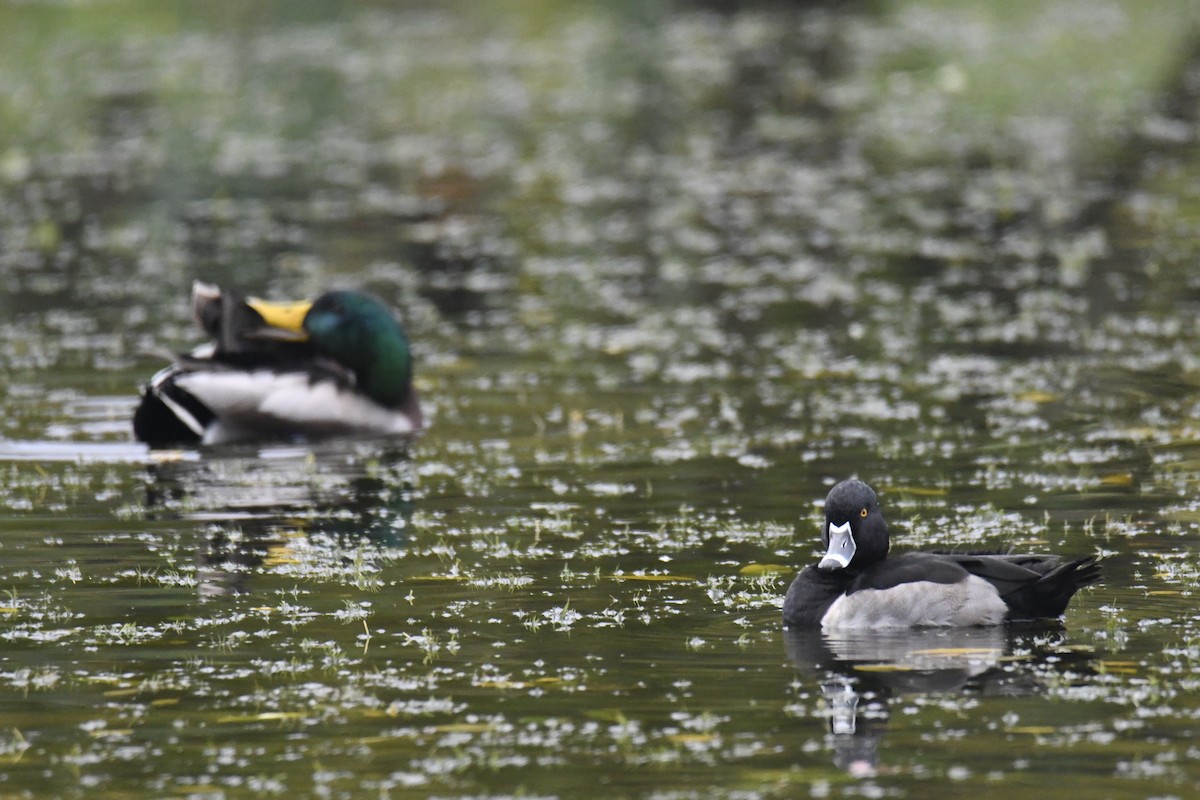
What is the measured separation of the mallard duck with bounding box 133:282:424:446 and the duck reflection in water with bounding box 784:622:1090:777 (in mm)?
6678

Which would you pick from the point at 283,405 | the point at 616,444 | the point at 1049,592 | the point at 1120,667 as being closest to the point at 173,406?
the point at 283,405

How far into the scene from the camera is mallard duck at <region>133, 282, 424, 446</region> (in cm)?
1551

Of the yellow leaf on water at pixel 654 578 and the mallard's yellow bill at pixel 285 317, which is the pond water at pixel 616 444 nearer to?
the yellow leaf on water at pixel 654 578

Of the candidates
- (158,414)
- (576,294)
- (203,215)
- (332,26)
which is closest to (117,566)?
(158,414)

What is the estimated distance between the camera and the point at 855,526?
10.1m

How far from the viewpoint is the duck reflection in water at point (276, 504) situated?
1180 cm

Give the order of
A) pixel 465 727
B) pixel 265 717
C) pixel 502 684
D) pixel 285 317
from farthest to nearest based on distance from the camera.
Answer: pixel 285 317, pixel 502 684, pixel 265 717, pixel 465 727

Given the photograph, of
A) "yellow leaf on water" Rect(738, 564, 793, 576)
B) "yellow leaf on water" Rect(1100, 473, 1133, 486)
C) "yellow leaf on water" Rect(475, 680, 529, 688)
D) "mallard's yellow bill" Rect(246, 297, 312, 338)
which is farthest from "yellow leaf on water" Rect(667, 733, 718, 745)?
"mallard's yellow bill" Rect(246, 297, 312, 338)

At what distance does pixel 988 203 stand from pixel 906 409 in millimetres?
9893

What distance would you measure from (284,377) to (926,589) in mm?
7173

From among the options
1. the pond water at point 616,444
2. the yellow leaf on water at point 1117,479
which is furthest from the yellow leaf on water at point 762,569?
the yellow leaf on water at point 1117,479

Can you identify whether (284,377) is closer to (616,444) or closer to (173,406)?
(173,406)

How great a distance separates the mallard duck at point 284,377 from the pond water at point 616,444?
0.89 feet

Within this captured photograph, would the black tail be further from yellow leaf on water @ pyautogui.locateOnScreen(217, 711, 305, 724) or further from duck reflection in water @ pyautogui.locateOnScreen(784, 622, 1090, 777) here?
yellow leaf on water @ pyautogui.locateOnScreen(217, 711, 305, 724)
